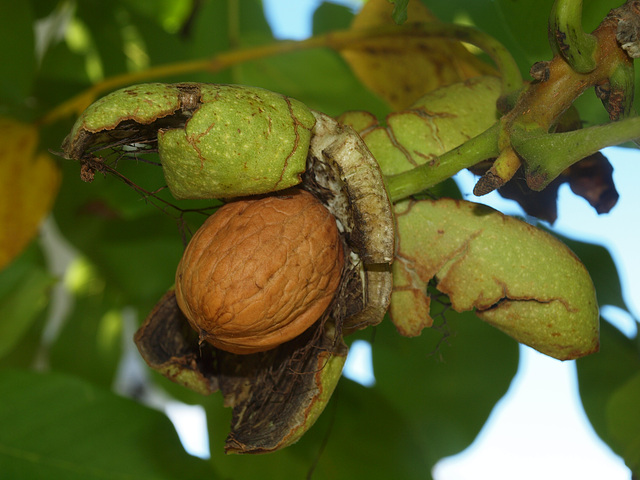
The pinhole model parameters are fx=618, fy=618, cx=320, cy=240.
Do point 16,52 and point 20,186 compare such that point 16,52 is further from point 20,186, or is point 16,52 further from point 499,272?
point 499,272

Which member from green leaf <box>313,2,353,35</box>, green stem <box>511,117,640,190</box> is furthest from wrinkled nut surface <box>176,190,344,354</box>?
green leaf <box>313,2,353,35</box>

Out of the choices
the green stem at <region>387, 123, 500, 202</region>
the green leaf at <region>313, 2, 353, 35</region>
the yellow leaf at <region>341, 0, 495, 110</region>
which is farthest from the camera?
the green leaf at <region>313, 2, 353, 35</region>

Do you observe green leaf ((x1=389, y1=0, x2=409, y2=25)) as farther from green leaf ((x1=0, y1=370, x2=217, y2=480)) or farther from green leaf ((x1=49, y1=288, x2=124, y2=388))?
green leaf ((x1=49, y1=288, x2=124, y2=388))

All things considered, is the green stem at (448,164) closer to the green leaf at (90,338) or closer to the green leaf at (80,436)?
the green leaf at (80,436)

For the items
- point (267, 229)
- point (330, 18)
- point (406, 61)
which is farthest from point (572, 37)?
point (330, 18)

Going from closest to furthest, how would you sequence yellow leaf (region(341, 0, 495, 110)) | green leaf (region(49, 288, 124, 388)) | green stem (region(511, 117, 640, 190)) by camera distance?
green stem (region(511, 117, 640, 190)) < yellow leaf (region(341, 0, 495, 110)) < green leaf (region(49, 288, 124, 388))

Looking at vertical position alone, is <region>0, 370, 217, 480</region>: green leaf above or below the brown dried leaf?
below

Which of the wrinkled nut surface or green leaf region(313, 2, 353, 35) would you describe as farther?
green leaf region(313, 2, 353, 35)

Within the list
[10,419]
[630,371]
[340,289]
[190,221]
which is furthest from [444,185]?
[10,419]

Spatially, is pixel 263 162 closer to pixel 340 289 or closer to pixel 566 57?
pixel 340 289
